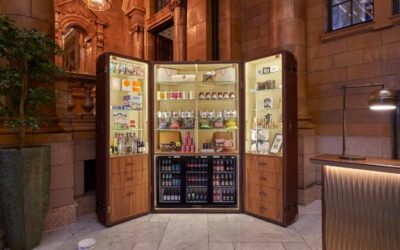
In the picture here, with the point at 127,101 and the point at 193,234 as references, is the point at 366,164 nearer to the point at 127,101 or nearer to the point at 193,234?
the point at 193,234

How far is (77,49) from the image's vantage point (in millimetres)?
8320

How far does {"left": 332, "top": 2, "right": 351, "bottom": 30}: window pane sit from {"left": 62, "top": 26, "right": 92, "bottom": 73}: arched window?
693cm

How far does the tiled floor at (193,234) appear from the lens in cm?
316

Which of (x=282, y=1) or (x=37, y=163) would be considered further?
(x=282, y=1)

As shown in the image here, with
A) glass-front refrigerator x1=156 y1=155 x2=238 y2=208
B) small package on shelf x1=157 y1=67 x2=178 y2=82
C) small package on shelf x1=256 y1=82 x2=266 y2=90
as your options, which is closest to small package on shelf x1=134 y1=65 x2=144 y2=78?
small package on shelf x1=157 y1=67 x2=178 y2=82

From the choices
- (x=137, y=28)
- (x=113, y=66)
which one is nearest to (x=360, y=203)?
(x=113, y=66)

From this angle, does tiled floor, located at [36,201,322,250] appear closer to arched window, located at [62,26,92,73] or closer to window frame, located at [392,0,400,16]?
window frame, located at [392,0,400,16]

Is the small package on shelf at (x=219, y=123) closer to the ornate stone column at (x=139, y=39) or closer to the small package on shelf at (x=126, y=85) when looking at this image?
the small package on shelf at (x=126, y=85)

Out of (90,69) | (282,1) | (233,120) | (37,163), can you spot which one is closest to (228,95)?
(233,120)

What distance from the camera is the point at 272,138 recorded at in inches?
167

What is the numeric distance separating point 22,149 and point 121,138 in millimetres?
1412

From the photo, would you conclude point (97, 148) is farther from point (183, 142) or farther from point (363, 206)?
point (363, 206)

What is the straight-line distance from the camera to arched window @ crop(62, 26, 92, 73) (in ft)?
26.5

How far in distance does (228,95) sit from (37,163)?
10.1 ft
